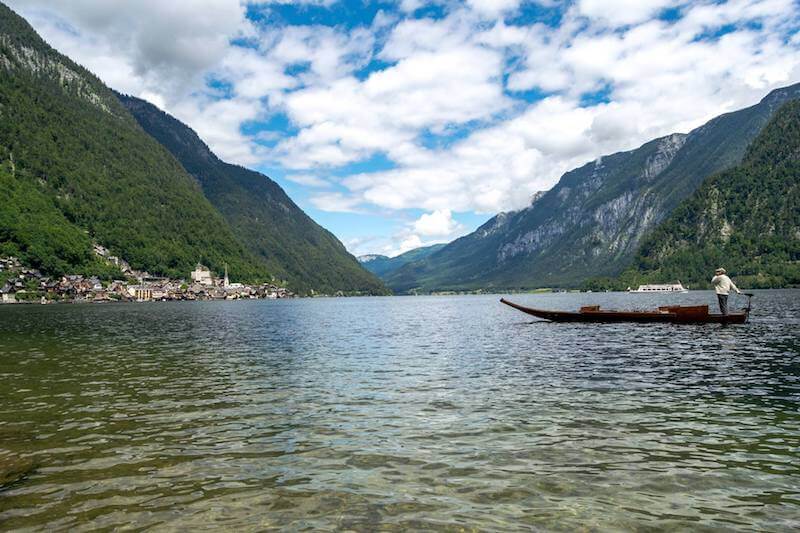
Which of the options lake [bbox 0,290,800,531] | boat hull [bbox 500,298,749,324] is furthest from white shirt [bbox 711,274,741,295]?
lake [bbox 0,290,800,531]

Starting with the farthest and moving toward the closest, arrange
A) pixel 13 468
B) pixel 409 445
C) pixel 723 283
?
pixel 723 283, pixel 409 445, pixel 13 468

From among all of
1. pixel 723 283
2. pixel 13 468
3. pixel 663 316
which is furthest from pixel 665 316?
pixel 13 468

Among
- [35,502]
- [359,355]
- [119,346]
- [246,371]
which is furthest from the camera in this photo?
[119,346]

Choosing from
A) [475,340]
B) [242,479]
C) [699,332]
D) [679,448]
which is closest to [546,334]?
A: [475,340]

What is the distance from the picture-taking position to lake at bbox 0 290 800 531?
1058cm

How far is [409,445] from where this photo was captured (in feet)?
51.1

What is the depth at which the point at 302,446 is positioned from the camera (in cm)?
1563

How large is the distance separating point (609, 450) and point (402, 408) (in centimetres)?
858

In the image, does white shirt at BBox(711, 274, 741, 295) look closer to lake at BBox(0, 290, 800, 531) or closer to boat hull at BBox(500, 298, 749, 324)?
boat hull at BBox(500, 298, 749, 324)

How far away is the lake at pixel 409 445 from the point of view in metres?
10.6

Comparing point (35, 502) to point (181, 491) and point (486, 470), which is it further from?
point (486, 470)

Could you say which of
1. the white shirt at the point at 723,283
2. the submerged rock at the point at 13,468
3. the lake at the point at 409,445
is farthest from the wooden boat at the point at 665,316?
the submerged rock at the point at 13,468

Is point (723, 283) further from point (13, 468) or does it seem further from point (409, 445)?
point (13, 468)

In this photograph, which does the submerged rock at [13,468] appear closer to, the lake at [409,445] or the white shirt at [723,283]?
the lake at [409,445]
